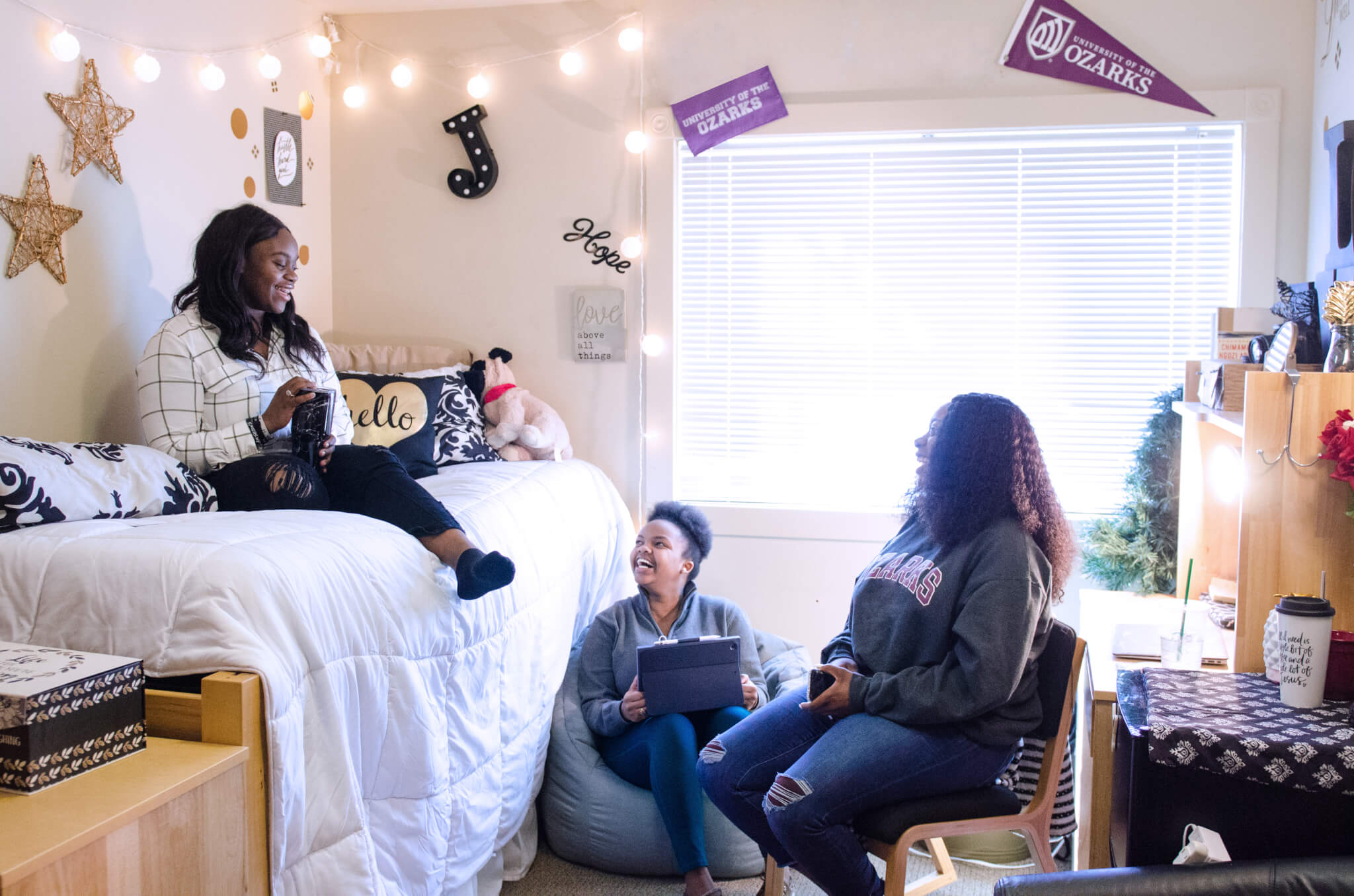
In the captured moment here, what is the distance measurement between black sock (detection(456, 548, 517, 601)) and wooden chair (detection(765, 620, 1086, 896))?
30.7 inches

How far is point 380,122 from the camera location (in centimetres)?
339

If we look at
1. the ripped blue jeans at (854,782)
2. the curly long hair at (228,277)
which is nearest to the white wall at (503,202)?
the curly long hair at (228,277)

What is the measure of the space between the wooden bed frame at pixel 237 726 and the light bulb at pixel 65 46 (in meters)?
1.58

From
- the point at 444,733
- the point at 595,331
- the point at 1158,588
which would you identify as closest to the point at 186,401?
the point at 444,733

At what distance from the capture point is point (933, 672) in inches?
69.0

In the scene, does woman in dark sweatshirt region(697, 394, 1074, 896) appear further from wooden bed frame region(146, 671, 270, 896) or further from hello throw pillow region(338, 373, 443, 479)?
hello throw pillow region(338, 373, 443, 479)

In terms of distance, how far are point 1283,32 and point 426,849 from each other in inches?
121

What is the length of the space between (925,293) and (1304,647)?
1.78 metres

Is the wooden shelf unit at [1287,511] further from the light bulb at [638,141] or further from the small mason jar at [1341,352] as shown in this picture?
the light bulb at [638,141]

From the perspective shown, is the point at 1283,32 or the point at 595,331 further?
the point at 595,331

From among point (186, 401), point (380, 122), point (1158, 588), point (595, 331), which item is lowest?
point (1158, 588)

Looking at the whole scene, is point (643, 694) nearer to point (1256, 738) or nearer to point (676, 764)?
point (676, 764)

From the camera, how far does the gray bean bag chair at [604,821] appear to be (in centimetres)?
228

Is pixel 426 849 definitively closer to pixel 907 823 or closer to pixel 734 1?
pixel 907 823
